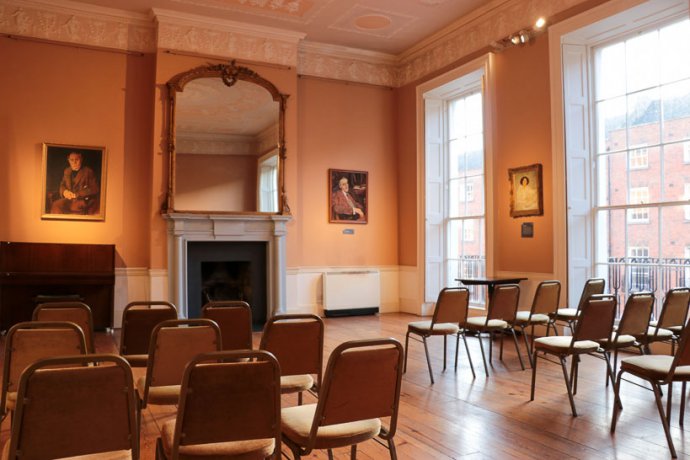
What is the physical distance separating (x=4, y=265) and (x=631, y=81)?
7.86 metres

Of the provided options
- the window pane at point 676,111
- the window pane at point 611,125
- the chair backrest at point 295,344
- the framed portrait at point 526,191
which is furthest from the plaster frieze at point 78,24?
the window pane at point 676,111

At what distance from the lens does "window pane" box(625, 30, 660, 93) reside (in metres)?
6.12

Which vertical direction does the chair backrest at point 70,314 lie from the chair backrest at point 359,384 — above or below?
above

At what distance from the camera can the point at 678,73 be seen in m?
5.85

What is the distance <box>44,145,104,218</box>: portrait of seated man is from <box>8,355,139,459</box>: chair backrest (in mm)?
6300

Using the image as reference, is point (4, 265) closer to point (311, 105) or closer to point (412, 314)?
point (311, 105)

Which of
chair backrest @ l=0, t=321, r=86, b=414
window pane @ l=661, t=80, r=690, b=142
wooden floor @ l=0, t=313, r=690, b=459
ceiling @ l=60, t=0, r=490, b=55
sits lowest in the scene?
wooden floor @ l=0, t=313, r=690, b=459

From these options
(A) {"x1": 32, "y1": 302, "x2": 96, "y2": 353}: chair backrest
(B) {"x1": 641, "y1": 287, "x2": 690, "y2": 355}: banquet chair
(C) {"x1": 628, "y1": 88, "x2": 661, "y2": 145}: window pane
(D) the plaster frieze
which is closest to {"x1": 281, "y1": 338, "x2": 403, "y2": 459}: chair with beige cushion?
(A) {"x1": 32, "y1": 302, "x2": 96, "y2": 353}: chair backrest

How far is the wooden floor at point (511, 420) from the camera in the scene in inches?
125

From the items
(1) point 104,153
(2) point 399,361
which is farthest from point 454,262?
(2) point 399,361

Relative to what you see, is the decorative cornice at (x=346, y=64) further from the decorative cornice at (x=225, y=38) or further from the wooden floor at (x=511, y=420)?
the wooden floor at (x=511, y=420)

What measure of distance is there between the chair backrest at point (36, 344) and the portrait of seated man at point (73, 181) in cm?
536

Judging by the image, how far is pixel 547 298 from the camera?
17.7 feet

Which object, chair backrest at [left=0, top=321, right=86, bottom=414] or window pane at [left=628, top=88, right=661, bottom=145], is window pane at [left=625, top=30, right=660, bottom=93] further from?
chair backrest at [left=0, top=321, right=86, bottom=414]
